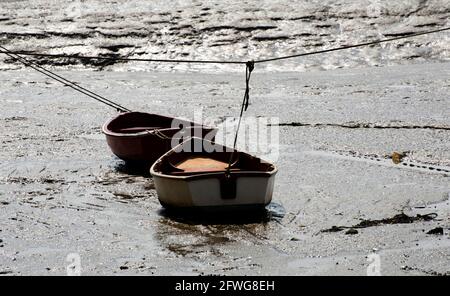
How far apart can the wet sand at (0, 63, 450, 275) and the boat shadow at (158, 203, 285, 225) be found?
48mm

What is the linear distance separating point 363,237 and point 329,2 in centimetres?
1498

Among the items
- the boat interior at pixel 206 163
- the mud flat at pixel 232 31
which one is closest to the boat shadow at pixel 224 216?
the boat interior at pixel 206 163

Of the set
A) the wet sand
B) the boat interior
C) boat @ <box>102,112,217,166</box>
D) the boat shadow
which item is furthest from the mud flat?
the boat shadow

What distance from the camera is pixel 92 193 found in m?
11.4

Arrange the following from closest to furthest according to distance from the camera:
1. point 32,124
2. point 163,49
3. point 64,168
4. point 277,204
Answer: point 277,204, point 64,168, point 32,124, point 163,49

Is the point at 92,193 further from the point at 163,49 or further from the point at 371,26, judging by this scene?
the point at 371,26

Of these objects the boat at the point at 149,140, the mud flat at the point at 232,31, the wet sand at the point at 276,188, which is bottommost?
the wet sand at the point at 276,188

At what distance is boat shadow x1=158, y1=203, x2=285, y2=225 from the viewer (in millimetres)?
10000

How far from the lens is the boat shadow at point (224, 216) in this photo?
10000mm

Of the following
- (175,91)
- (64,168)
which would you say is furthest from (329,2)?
(64,168)

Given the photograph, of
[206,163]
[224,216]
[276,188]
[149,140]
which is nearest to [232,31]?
[149,140]

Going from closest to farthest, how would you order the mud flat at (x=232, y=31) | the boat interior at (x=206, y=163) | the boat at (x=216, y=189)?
1. the boat at (x=216, y=189)
2. the boat interior at (x=206, y=163)
3. the mud flat at (x=232, y=31)

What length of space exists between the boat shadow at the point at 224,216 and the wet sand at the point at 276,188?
1.9 inches

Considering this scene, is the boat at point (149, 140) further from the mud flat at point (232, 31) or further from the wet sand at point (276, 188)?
the mud flat at point (232, 31)
